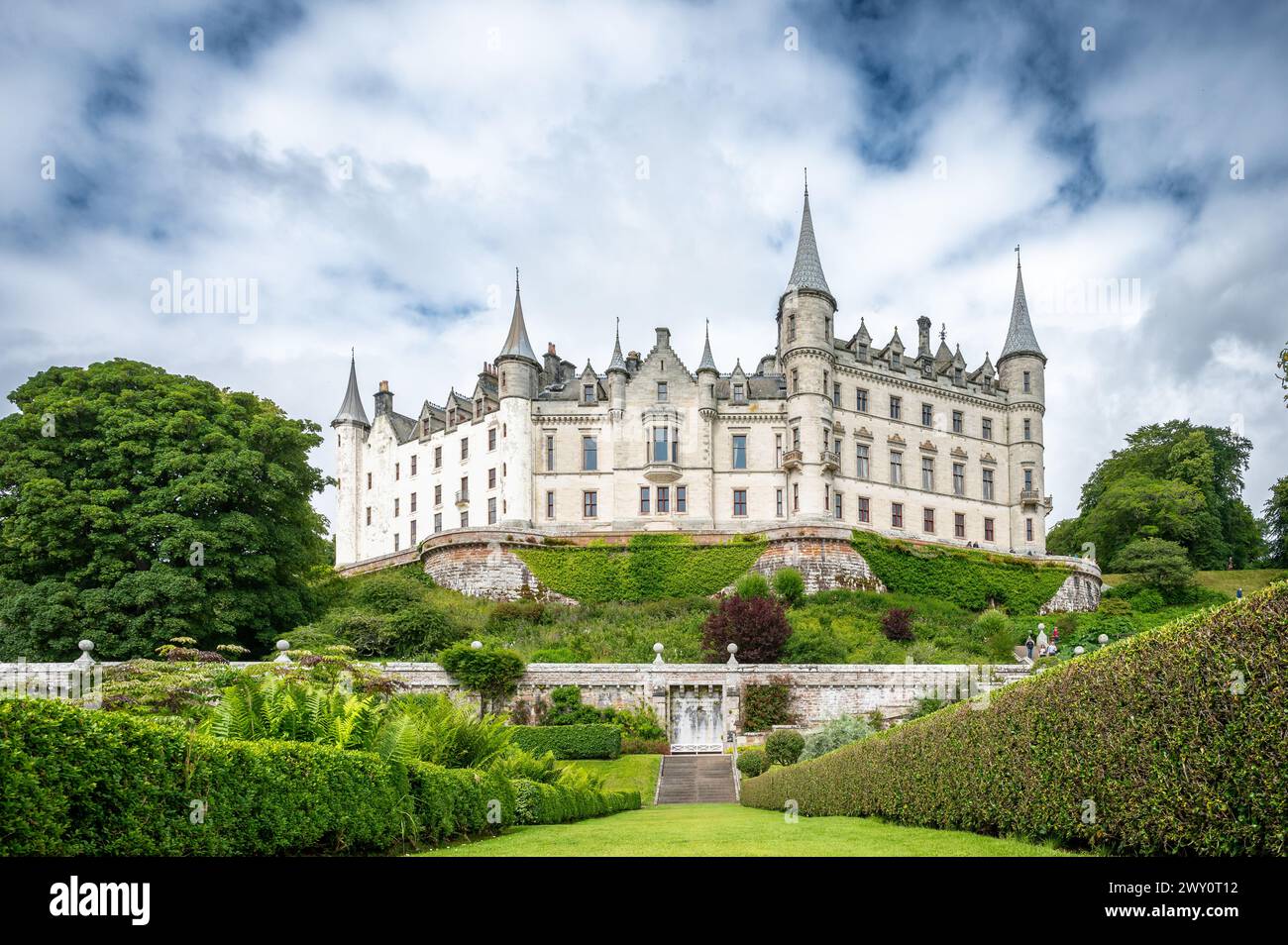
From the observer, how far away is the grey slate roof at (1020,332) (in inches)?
2655

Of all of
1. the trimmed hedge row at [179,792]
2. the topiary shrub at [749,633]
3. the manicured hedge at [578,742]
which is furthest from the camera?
the topiary shrub at [749,633]

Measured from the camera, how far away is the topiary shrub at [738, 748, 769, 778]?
31797 mm

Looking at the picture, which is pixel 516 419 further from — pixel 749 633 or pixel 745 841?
pixel 745 841

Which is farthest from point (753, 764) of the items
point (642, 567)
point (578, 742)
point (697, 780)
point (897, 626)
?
point (642, 567)

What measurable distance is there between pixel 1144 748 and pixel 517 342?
5229 centimetres

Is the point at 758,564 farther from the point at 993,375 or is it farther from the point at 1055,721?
the point at 1055,721

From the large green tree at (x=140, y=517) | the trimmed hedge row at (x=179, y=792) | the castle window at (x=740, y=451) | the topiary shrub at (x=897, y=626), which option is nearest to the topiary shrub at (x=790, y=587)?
→ the topiary shrub at (x=897, y=626)

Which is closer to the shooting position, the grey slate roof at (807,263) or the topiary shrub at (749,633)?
the topiary shrub at (749,633)

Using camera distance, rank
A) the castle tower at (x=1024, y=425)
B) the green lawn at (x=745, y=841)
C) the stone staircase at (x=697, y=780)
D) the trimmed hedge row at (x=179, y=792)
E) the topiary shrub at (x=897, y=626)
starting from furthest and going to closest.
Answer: the castle tower at (x=1024, y=425)
the topiary shrub at (x=897, y=626)
the stone staircase at (x=697, y=780)
the green lawn at (x=745, y=841)
the trimmed hedge row at (x=179, y=792)

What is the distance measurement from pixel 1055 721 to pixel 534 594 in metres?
44.3

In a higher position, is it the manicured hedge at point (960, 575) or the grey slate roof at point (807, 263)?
the grey slate roof at point (807, 263)

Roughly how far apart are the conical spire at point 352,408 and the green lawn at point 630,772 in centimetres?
4164

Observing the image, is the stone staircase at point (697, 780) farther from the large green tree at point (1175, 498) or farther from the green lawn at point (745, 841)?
the large green tree at point (1175, 498)

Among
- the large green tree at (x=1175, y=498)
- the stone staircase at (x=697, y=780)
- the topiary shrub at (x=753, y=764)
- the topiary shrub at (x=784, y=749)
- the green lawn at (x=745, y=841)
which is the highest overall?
the large green tree at (x=1175, y=498)
